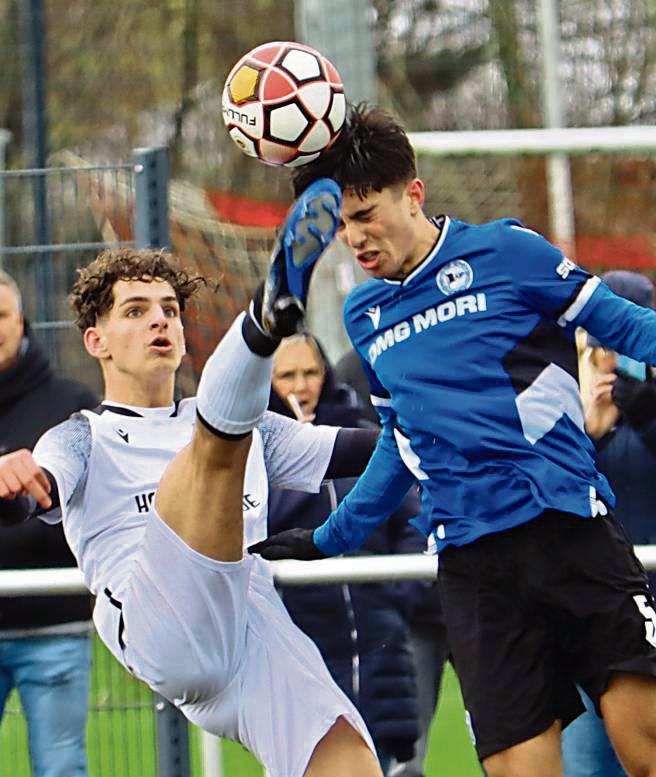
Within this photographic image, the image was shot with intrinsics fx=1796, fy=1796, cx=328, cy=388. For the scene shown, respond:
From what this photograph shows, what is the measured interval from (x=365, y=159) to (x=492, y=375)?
656 millimetres

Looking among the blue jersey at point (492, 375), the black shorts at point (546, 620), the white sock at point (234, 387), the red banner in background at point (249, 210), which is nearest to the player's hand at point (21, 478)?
the white sock at point (234, 387)

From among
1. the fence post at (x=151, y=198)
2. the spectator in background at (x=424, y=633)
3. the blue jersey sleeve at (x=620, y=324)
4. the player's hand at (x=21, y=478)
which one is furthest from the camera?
the spectator in background at (x=424, y=633)

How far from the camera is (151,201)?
5531mm

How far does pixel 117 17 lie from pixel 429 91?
3566mm

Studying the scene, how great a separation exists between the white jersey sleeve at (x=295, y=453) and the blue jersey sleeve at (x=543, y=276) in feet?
2.85

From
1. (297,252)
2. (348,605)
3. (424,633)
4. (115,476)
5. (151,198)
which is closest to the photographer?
(297,252)

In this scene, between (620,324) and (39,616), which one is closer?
(620,324)

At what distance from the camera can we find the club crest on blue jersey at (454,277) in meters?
4.40

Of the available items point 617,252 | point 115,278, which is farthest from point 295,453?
point 617,252

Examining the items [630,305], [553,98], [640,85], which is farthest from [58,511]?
[640,85]

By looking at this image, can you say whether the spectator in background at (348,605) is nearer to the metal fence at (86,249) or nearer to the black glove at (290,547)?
the metal fence at (86,249)

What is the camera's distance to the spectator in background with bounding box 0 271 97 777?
5.34 metres

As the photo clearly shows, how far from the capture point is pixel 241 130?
4.42 m

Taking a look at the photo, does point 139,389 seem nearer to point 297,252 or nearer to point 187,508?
point 187,508
